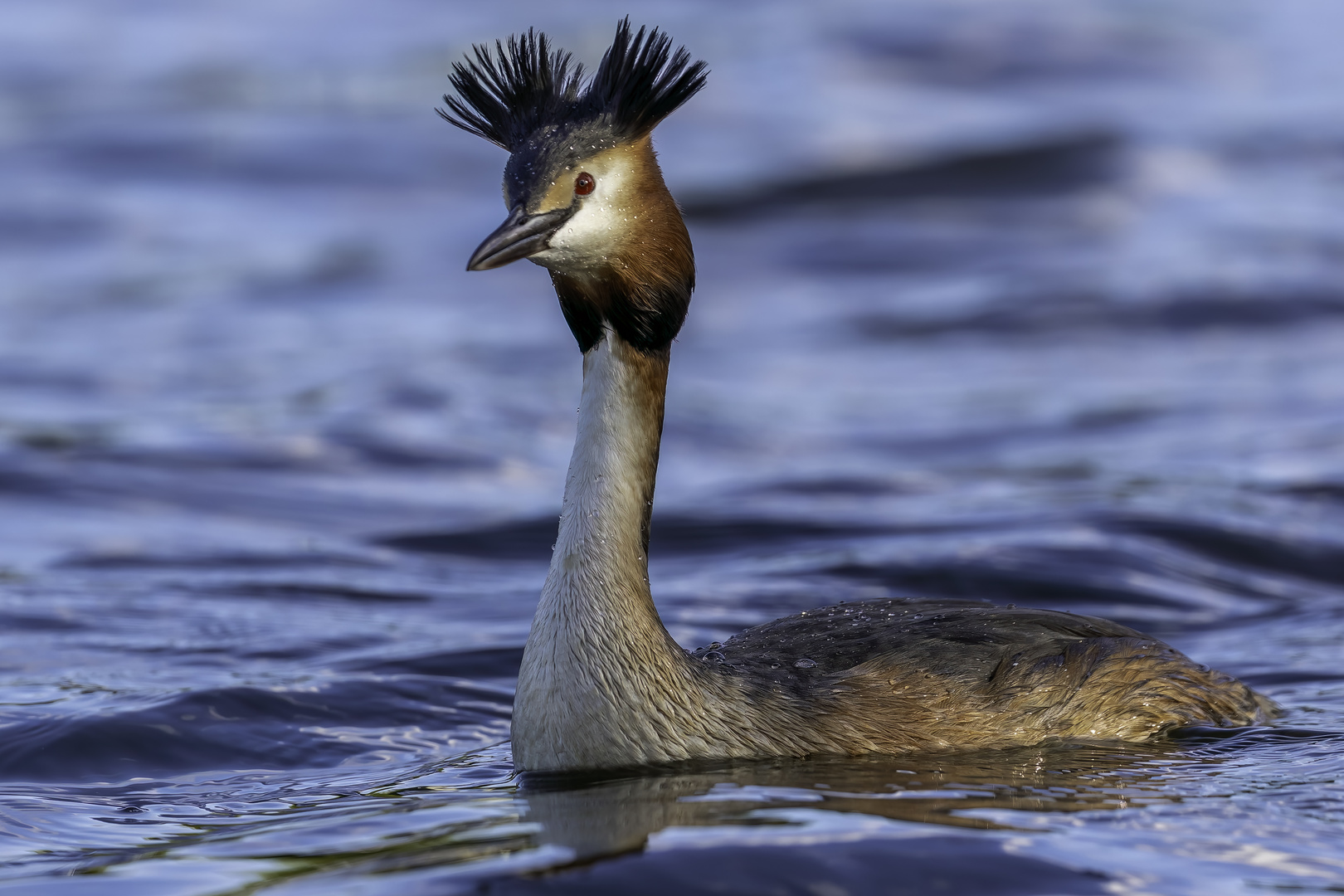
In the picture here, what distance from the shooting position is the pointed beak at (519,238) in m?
6.46

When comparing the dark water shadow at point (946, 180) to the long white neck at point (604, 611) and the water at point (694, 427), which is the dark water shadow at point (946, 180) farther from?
the long white neck at point (604, 611)

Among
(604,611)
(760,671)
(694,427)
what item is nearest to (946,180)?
(694,427)

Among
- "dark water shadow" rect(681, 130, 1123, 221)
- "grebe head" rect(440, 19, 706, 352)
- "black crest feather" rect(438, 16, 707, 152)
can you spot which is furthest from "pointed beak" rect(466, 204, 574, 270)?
"dark water shadow" rect(681, 130, 1123, 221)

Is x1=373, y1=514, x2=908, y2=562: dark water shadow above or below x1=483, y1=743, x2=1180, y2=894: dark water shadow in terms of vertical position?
above

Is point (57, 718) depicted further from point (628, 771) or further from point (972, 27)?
point (972, 27)

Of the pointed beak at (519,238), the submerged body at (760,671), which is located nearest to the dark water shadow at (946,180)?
the submerged body at (760,671)

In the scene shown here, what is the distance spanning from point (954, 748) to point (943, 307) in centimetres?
1359

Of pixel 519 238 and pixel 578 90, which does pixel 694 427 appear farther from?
pixel 519 238

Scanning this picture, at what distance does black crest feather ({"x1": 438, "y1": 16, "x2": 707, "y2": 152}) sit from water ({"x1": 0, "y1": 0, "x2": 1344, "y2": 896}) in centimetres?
228

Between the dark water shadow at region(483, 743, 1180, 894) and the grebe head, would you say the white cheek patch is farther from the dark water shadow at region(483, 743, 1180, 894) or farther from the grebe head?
the dark water shadow at region(483, 743, 1180, 894)

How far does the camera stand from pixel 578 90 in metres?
7.14

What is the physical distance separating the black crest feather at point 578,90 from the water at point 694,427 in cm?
228

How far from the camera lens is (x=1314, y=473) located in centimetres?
1410

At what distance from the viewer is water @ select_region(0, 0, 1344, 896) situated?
657 centimetres
